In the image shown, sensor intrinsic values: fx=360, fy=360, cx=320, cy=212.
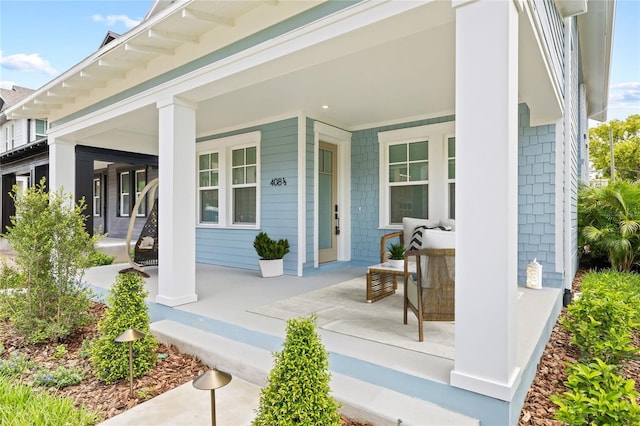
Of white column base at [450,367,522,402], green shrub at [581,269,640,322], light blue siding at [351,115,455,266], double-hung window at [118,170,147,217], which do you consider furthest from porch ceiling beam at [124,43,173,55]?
double-hung window at [118,170,147,217]

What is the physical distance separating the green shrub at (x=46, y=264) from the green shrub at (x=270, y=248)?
2.43 m

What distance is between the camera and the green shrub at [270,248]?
5652 mm

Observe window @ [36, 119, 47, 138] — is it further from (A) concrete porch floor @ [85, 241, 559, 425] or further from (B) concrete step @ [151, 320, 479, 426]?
(B) concrete step @ [151, 320, 479, 426]

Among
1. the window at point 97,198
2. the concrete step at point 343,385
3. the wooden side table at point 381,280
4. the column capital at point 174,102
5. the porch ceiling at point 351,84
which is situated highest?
the porch ceiling at point 351,84

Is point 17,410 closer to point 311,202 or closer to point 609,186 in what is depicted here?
point 311,202

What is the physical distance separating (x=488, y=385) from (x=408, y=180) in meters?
4.50

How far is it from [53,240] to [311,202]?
11.5 ft

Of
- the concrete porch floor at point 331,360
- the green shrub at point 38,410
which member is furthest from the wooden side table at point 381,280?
the green shrub at point 38,410

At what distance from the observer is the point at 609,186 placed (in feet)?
19.2

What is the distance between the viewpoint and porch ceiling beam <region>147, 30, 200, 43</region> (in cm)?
364

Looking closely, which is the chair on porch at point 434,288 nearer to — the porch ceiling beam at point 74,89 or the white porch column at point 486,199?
the white porch column at point 486,199

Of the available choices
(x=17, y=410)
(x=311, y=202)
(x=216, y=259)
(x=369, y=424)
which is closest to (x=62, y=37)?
(x=216, y=259)

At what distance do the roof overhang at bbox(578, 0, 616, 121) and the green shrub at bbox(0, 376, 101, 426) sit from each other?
7.43 meters

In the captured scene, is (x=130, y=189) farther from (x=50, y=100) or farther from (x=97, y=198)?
(x=50, y=100)
